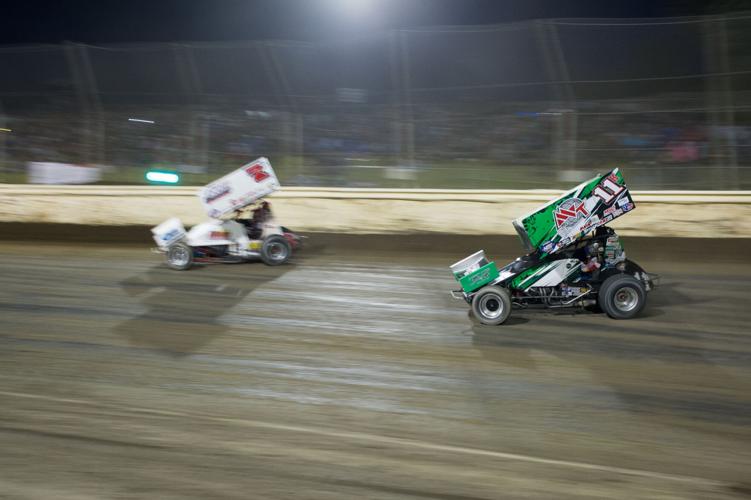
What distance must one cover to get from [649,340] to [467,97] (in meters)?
7.22

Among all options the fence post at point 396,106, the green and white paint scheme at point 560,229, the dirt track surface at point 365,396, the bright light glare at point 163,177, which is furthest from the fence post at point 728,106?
the bright light glare at point 163,177

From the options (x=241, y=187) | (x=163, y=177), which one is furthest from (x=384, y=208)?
(x=163, y=177)

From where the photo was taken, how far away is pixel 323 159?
1441 centimetres

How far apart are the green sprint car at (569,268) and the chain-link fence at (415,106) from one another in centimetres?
471

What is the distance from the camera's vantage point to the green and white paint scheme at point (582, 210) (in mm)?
8102

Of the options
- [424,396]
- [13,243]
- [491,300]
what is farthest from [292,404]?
[13,243]

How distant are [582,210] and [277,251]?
18.6ft

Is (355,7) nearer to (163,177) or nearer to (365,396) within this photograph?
(163,177)

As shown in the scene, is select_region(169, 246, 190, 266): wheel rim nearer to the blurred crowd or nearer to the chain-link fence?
the chain-link fence

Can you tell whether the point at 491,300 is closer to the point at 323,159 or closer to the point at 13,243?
the point at 323,159

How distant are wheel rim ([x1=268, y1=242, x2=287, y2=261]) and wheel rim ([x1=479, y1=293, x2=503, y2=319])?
4.75 metres

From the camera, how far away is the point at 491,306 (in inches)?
326

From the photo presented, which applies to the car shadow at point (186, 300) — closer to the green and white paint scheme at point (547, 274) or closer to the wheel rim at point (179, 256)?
the wheel rim at point (179, 256)

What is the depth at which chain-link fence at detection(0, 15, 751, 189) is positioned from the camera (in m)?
12.4
